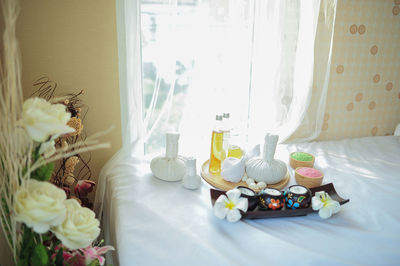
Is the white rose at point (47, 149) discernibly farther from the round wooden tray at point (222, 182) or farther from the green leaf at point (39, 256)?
the round wooden tray at point (222, 182)

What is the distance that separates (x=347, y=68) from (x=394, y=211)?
3.56 feet

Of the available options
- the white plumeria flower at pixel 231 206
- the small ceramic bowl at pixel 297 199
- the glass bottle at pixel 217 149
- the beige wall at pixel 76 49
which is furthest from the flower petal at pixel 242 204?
the beige wall at pixel 76 49

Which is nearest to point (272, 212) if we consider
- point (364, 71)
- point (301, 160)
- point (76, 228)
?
point (301, 160)

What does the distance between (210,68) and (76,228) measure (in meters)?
1.20

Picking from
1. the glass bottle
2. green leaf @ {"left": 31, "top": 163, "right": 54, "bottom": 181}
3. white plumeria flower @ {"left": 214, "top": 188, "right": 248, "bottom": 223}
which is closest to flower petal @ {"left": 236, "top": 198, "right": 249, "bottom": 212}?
white plumeria flower @ {"left": 214, "top": 188, "right": 248, "bottom": 223}

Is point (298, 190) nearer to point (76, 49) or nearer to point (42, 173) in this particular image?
point (42, 173)

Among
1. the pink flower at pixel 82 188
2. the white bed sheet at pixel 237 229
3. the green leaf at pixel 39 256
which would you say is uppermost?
the green leaf at pixel 39 256

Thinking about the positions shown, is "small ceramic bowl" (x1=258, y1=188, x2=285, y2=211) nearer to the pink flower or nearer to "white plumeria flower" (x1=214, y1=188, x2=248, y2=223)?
"white plumeria flower" (x1=214, y1=188, x2=248, y2=223)

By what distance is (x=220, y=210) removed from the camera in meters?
1.13

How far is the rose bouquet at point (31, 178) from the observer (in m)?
0.63

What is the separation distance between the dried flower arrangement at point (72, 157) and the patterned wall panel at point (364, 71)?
148 centimetres

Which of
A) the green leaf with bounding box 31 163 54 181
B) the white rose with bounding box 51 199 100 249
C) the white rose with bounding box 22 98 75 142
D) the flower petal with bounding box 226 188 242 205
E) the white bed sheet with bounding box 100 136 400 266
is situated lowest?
the white bed sheet with bounding box 100 136 400 266

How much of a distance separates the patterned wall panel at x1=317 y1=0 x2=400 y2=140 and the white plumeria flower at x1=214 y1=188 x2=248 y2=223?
1227 mm

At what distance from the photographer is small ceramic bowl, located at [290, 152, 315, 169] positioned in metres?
1.59
